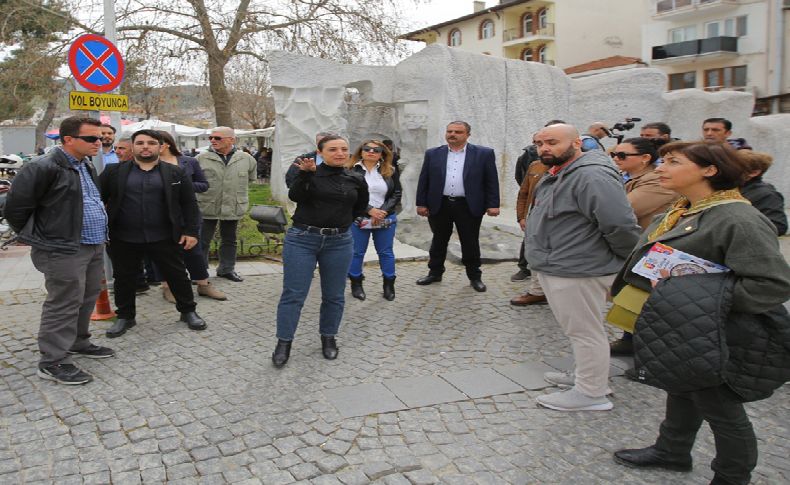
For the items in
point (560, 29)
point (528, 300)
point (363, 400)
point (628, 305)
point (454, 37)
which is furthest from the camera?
point (454, 37)

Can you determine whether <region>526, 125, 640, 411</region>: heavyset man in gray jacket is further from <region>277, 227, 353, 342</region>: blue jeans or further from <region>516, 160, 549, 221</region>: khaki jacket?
<region>516, 160, 549, 221</region>: khaki jacket

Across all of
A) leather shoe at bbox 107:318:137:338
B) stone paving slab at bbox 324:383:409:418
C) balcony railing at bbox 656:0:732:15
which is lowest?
stone paving slab at bbox 324:383:409:418

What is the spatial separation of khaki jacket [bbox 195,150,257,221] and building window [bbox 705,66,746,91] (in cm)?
3093

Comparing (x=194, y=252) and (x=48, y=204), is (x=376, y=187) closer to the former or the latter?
(x=194, y=252)

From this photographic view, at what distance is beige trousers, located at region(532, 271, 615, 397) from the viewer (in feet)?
11.8

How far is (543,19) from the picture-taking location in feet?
133

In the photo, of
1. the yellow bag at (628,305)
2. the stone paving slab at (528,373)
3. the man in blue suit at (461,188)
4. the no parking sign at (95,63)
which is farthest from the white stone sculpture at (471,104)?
the yellow bag at (628,305)

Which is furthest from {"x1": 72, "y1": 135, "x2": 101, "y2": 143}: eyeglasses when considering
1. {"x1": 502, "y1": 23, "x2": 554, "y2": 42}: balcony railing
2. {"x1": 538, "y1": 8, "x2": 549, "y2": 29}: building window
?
{"x1": 538, "y1": 8, "x2": 549, "y2": 29}: building window

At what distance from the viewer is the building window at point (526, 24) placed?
41.4m

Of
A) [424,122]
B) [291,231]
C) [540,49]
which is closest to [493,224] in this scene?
[424,122]

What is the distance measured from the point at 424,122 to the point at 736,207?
8517 mm

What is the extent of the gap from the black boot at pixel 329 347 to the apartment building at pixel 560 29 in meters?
38.1

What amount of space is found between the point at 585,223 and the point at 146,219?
3432mm

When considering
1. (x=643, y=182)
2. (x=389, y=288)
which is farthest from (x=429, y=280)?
(x=643, y=182)
